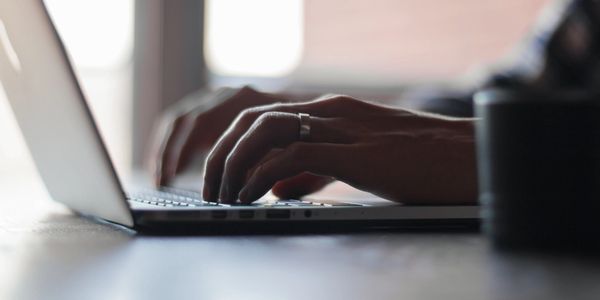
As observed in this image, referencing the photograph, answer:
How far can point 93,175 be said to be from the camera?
0.71m

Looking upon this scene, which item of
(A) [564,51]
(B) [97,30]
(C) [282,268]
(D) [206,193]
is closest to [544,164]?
(C) [282,268]

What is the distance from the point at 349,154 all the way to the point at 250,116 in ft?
0.45

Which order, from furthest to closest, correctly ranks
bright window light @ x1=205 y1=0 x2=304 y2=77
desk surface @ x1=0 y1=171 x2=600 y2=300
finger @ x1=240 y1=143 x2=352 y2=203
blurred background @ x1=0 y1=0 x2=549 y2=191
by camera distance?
bright window light @ x1=205 y1=0 x2=304 y2=77 → blurred background @ x1=0 y1=0 x2=549 y2=191 → finger @ x1=240 y1=143 x2=352 y2=203 → desk surface @ x1=0 y1=171 x2=600 y2=300

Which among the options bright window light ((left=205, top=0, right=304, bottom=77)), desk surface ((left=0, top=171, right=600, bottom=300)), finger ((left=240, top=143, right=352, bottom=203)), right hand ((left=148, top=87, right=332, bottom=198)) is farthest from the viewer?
bright window light ((left=205, top=0, right=304, bottom=77))

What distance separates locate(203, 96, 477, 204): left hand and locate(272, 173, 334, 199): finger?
0.28 ft

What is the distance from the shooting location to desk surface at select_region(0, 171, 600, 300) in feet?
1.44

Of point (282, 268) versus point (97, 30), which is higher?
point (97, 30)

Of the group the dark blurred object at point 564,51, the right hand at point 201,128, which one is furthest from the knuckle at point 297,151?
the dark blurred object at point 564,51

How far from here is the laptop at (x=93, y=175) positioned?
2.14 feet

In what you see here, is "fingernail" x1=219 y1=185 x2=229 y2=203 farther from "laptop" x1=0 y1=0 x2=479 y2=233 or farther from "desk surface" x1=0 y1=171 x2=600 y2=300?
"desk surface" x1=0 y1=171 x2=600 y2=300

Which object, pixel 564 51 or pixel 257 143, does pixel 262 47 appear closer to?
pixel 564 51

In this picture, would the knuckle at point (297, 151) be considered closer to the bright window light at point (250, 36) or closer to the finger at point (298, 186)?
the finger at point (298, 186)

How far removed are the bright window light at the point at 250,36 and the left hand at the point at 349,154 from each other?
7.12ft

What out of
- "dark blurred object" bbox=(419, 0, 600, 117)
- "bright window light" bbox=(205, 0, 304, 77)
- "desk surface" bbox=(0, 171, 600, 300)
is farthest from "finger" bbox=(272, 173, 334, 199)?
"bright window light" bbox=(205, 0, 304, 77)
